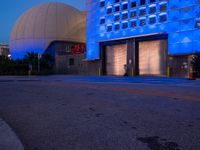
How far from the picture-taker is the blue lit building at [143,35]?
3702 cm

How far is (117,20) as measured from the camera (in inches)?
1843

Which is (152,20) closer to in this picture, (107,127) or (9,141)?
(107,127)

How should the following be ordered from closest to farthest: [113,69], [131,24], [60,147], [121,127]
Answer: [60,147]
[121,127]
[131,24]
[113,69]

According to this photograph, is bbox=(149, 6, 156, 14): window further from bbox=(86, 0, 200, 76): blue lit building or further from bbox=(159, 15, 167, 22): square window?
bbox=(159, 15, 167, 22): square window

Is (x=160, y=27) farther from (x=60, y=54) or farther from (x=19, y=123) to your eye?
(x=19, y=123)

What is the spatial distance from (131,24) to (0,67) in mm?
25606

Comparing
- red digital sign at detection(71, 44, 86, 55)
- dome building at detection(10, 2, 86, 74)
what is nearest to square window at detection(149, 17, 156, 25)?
red digital sign at detection(71, 44, 86, 55)

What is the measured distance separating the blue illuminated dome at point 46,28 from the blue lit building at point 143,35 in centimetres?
1908

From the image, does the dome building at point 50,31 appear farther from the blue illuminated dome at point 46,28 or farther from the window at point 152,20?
the window at point 152,20

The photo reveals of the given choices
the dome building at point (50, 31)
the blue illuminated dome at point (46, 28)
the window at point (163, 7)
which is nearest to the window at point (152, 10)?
the window at point (163, 7)

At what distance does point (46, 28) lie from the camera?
69500 millimetres

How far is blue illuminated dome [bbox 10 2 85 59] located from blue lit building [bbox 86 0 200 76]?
19080 millimetres

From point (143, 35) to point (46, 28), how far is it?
3372 centimetres

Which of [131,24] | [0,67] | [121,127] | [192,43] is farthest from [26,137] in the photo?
[0,67]
